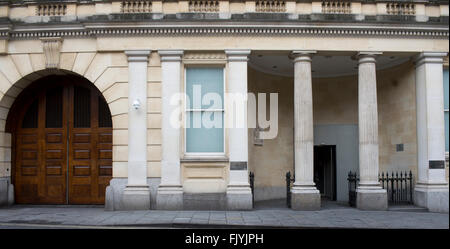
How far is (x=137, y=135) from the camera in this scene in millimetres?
14344

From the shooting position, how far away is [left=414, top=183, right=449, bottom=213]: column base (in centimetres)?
1444

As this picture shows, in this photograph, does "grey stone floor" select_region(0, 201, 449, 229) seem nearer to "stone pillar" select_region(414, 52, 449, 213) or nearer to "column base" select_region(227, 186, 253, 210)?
"column base" select_region(227, 186, 253, 210)

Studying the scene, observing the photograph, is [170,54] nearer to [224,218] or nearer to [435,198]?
[224,218]

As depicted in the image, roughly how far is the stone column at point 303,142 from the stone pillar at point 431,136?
158 inches

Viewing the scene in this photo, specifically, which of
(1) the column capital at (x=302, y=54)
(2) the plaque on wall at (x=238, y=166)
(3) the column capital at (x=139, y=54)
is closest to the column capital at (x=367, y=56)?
(1) the column capital at (x=302, y=54)

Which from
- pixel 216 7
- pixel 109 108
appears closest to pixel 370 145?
pixel 216 7

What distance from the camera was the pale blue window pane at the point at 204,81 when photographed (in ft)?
48.8

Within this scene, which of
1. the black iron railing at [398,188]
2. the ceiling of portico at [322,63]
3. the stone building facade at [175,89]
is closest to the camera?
the stone building facade at [175,89]

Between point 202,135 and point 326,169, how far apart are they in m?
7.34

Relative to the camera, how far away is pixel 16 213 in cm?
1358

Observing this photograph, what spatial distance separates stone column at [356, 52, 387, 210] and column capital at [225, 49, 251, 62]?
409 centimetres

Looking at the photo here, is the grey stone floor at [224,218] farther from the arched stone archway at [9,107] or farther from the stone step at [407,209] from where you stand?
the arched stone archway at [9,107]

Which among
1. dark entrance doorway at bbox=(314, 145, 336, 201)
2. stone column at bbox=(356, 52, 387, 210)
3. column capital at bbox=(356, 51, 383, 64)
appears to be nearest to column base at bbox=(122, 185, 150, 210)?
stone column at bbox=(356, 52, 387, 210)
